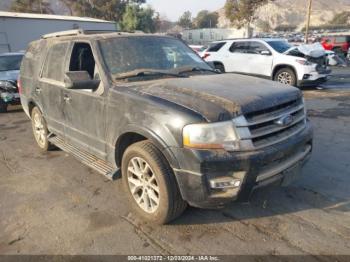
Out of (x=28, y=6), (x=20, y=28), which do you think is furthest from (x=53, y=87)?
(x=28, y=6)

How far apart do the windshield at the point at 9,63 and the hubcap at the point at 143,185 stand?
8535 millimetres

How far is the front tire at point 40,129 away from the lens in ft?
17.5

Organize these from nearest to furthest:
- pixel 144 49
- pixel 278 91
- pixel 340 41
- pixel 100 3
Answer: pixel 278 91 < pixel 144 49 < pixel 340 41 < pixel 100 3

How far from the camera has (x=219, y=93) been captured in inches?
120

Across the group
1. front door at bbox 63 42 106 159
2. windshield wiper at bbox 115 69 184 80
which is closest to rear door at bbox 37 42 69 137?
front door at bbox 63 42 106 159

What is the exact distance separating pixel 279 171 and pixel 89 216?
204cm

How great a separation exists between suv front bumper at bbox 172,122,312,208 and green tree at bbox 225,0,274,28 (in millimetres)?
30019

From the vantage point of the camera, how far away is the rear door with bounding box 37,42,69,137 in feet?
14.7

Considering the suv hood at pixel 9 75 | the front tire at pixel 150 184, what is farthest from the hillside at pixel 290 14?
the front tire at pixel 150 184

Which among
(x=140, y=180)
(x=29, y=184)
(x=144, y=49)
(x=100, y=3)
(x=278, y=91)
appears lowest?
(x=29, y=184)

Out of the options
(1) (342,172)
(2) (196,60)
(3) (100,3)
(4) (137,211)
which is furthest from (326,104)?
(3) (100,3)

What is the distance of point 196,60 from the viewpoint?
450 centimetres

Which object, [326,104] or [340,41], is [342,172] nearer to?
[326,104]

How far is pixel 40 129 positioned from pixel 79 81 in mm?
2539
